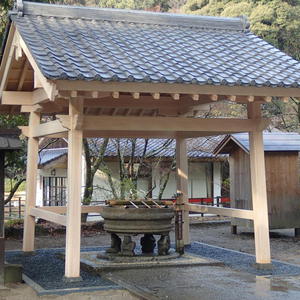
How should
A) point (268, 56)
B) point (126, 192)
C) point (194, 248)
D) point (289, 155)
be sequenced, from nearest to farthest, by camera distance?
point (268, 56)
point (194, 248)
point (289, 155)
point (126, 192)

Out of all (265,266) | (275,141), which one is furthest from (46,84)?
(275,141)

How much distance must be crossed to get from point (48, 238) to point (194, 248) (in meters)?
5.23

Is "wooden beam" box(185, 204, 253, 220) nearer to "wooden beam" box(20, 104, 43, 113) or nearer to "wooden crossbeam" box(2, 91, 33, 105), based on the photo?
"wooden beam" box(20, 104, 43, 113)

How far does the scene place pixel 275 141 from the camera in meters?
14.3

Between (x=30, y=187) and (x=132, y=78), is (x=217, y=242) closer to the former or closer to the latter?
(x=30, y=187)

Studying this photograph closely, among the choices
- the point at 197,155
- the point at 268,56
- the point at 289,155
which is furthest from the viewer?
the point at 197,155

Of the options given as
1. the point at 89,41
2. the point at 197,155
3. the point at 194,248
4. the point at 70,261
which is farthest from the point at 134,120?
the point at 197,155

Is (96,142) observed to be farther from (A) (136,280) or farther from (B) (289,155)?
(A) (136,280)

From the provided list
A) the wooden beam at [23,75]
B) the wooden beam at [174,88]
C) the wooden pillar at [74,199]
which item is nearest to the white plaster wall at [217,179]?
the wooden beam at [23,75]

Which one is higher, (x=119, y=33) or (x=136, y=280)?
(x=119, y=33)

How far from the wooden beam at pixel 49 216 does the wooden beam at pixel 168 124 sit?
142 cm

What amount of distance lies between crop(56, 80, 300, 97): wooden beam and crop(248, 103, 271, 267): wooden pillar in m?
1.06

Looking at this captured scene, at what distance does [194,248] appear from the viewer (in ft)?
35.6

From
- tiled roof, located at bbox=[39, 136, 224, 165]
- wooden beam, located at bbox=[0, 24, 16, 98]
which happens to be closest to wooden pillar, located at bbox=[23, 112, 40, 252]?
wooden beam, located at bbox=[0, 24, 16, 98]
